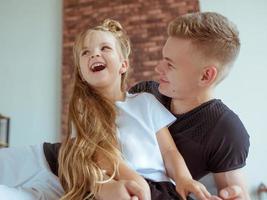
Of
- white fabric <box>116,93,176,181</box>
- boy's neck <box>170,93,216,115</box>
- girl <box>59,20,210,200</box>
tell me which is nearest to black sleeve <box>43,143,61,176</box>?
girl <box>59,20,210,200</box>

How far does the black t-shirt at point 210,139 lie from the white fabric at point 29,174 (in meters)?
0.33

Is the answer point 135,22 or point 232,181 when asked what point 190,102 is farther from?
A: point 135,22

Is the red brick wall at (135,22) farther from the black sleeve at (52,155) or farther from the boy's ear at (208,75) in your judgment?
the boy's ear at (208,75)

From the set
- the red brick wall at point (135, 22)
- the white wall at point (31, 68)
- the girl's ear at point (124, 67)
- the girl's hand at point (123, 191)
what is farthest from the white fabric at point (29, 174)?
the white wall at point (31, 68)

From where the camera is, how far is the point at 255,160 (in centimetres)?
318

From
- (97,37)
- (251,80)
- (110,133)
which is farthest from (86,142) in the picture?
(251,80)

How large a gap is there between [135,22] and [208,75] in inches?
114

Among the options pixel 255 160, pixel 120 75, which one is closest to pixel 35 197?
pixel 120 75

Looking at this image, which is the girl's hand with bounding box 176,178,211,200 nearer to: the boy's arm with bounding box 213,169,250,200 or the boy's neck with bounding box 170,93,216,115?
the boy's arm with bounding box 213,169,250,200

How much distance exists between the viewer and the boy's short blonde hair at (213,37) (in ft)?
2.76

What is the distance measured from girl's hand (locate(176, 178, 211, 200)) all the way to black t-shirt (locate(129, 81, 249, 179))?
10cm

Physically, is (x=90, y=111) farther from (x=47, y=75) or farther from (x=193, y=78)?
(x=47, y=75)

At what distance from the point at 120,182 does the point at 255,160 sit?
2725 millimetres

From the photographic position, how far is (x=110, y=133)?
842 mm
